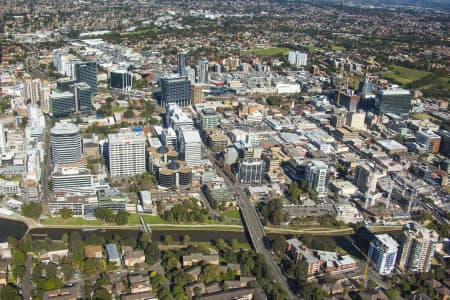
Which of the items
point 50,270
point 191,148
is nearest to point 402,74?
point 191,148

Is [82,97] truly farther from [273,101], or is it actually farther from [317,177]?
[317,177]

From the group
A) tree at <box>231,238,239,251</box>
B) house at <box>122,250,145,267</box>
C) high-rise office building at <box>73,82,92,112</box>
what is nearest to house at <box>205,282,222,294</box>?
tree at <box>231,238,239,251</box>

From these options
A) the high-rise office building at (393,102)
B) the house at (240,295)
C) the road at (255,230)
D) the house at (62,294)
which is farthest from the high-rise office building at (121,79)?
the house at (240,295)

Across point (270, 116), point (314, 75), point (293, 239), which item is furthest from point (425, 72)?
point (293, 239)

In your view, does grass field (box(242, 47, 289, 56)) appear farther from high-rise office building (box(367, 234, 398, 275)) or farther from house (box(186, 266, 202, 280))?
house (box(186, 266, 202, 280))

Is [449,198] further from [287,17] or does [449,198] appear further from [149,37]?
[287,17]

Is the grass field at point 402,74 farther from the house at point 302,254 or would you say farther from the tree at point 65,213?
the tree at point 65,213

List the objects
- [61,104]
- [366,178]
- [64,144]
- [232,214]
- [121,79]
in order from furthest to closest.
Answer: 1. [121,79]
2. [61,104]
3. [64,144]
4. [366,178]
5. [232,214]
